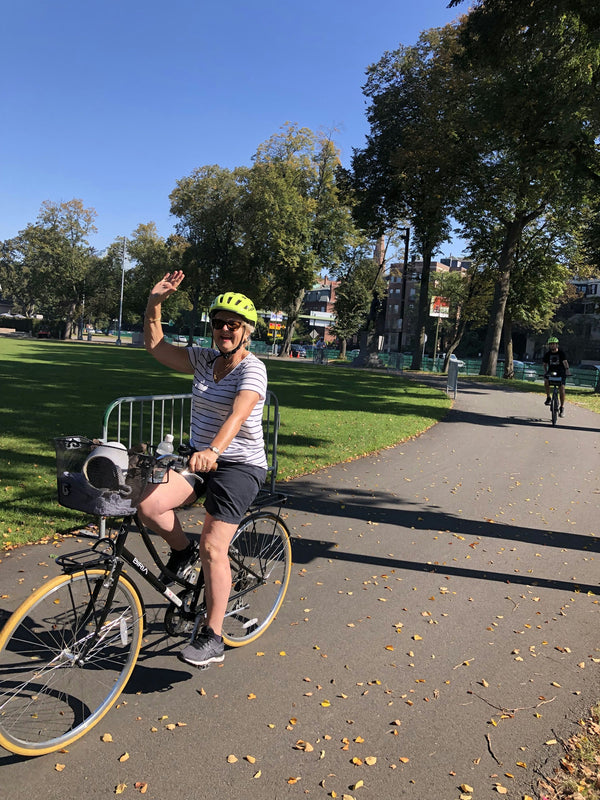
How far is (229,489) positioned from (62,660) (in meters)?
1.11

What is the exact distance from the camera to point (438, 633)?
4.36 metres

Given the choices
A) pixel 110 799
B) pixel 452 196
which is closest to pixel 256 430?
pixel 110 799

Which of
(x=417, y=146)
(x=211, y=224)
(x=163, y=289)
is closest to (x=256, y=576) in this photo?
(x=163, y=289)

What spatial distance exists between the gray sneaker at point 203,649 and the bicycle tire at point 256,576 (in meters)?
0.44

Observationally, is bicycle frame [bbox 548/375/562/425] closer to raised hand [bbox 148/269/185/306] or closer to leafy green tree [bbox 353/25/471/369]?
leafy green tree [bbox 353/25/471/369]

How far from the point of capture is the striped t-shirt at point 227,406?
3.35 m

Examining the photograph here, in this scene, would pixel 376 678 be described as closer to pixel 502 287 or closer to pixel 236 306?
pixel 236 306

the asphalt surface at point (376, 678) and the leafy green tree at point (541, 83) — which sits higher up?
the leafy green tree at point (541, 83)

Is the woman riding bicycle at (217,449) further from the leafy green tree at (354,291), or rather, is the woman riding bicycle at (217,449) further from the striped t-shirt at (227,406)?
the leafy green tree at (354,291)

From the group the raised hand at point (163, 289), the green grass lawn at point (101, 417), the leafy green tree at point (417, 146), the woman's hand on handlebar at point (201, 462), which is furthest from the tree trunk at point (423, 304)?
the woman's hand on handlebar at point (201, 462)

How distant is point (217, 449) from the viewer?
9.93 feet

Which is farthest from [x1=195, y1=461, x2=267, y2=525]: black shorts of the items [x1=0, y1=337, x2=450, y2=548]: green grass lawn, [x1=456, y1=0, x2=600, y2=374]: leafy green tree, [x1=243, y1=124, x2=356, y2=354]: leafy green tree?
[x1=243, y1=124, x2=356, y2=354]: leafy green tree

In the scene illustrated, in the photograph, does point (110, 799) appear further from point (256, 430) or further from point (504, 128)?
point (504, 128)

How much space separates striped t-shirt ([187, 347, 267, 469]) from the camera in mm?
3348
